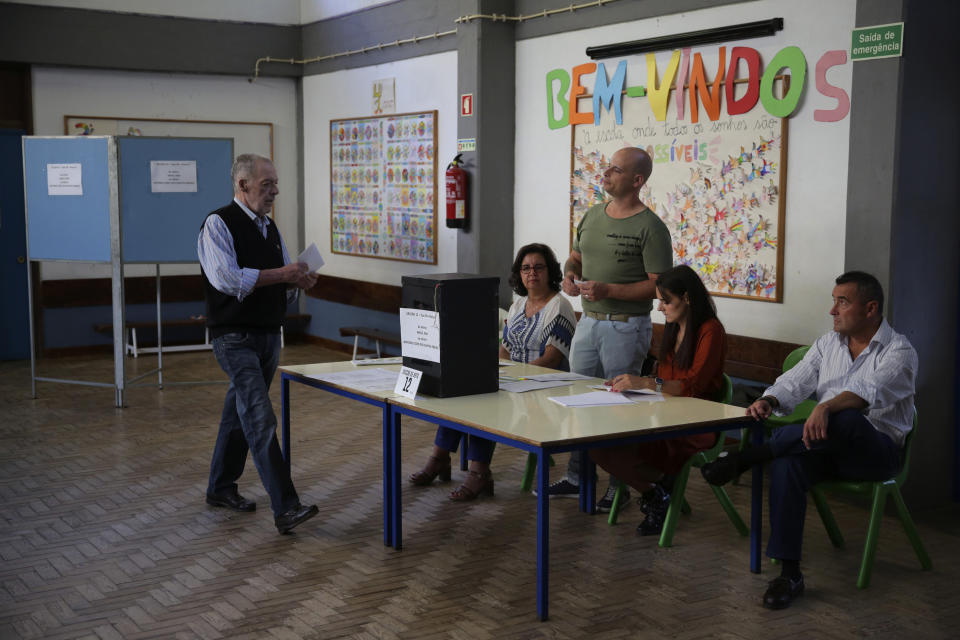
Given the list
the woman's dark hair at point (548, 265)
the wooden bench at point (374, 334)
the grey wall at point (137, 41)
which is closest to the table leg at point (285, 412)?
the woman's dark hair at point (548, 265)

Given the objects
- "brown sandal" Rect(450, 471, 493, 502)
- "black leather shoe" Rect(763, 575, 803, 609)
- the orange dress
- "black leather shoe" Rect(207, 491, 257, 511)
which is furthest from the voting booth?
"black leather shoe" Rect(763, 575, 803, 609)

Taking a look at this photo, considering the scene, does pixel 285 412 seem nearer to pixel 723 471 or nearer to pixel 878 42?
pixel 723 471

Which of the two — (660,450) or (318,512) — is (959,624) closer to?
(660,450)

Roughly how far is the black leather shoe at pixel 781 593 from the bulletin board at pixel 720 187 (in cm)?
229

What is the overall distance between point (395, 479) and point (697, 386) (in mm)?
1346

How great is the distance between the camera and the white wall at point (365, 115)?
28.3ft

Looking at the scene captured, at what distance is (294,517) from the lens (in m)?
4.69

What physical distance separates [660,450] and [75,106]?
24.3ft

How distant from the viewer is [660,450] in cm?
452

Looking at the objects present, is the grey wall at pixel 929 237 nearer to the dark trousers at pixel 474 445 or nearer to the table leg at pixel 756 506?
the table leg at pixel 756 506

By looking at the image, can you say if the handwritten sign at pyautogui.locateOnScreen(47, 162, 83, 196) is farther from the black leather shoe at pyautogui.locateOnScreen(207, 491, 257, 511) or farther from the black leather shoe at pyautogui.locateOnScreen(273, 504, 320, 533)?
the black leather shoe at pyautogui.locateOnScreen(273, 504, 320, 533)

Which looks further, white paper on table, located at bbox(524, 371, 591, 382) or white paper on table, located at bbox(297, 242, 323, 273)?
white paper on table, located at bbox(297, 242, 323, 273)

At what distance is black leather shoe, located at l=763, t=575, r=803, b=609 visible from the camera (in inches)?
152

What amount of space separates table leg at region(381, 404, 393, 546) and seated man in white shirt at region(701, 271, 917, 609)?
1.32m
